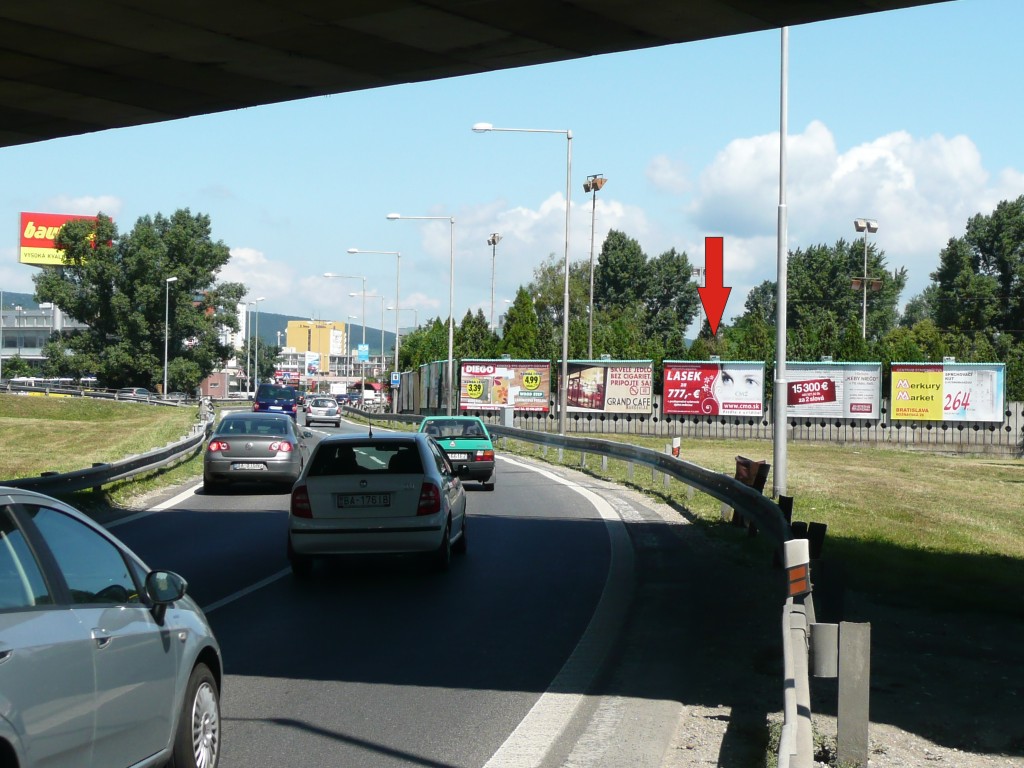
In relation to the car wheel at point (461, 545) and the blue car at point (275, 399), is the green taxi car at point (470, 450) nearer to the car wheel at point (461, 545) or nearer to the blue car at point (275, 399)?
the car wheel at point (461, 545)

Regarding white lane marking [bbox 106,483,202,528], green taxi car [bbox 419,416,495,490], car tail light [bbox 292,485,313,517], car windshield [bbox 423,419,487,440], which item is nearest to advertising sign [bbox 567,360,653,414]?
car windshield [bbox 423,419,487,440]

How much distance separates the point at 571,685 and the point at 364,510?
5.29 meters

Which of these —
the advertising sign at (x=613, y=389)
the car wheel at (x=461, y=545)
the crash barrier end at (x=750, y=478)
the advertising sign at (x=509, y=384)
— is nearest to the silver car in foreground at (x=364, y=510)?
the car wheel at (x=461, y=545)

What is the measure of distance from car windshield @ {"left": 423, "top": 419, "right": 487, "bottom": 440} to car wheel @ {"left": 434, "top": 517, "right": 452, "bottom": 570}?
1199cm

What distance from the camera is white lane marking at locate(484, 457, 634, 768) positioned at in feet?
21.3

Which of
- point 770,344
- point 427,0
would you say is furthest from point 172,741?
point 770,344

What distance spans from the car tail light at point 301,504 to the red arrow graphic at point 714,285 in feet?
40.9

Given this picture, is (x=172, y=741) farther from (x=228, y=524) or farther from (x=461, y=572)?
(x=228, y=524)

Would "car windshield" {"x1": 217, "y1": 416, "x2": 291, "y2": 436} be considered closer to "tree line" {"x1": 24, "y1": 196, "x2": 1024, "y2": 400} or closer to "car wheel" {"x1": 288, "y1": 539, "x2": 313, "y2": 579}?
"car wheel" {"x1": 288, "y1": 539, "x2": 313, "y2": 579}

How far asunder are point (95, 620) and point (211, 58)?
9236mm

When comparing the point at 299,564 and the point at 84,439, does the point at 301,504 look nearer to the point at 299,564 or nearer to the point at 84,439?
the point at 299,564

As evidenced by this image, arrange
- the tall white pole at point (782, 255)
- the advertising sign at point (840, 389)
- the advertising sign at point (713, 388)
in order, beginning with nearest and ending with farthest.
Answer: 1. the tall white pole at point (782, 255)
2. the advertising sign at point (840, 389)
3. the advertising sign at point (713, 388)

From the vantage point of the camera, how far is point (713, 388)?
5631 cm

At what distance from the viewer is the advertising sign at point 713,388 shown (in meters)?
55.9
